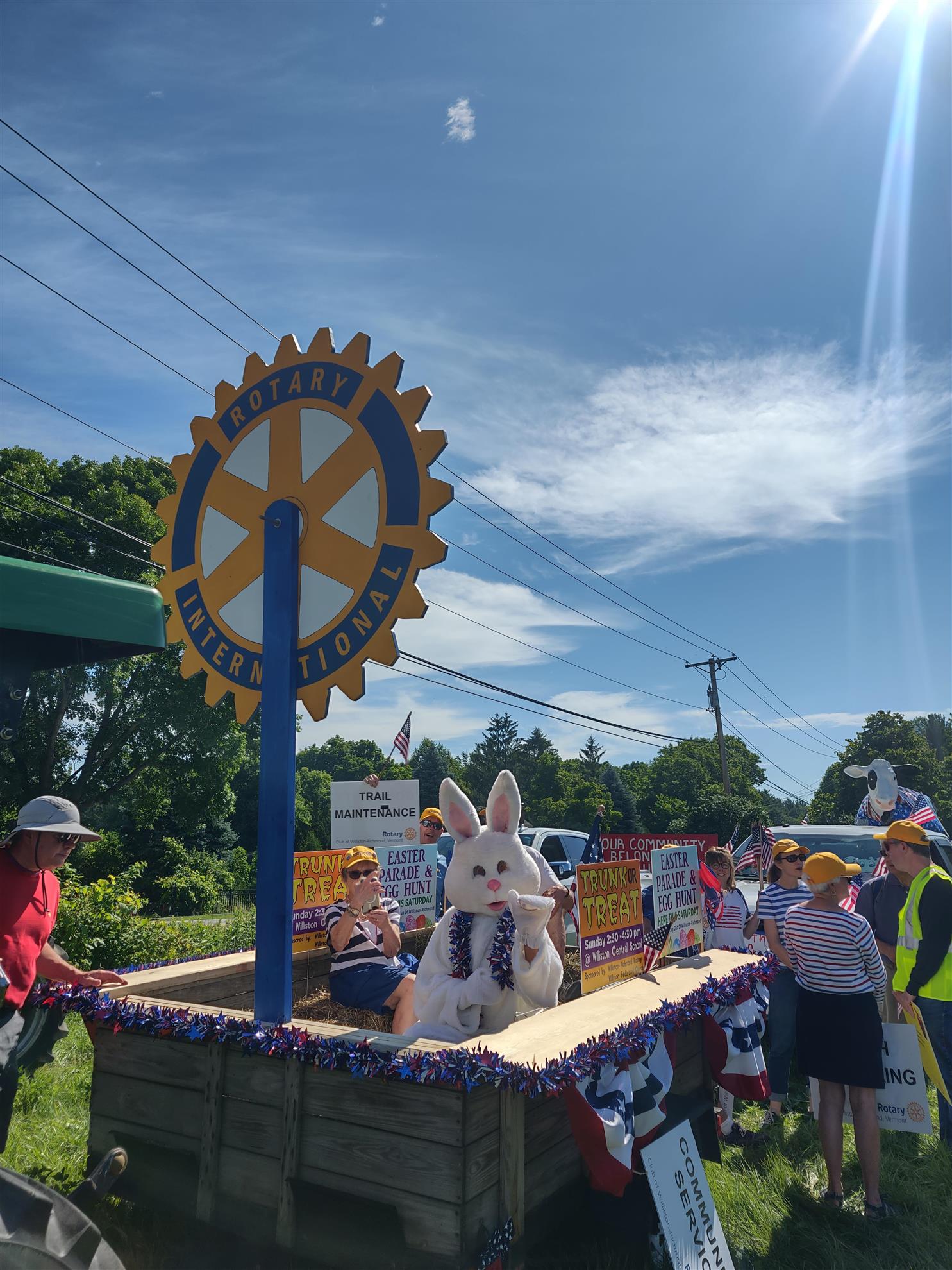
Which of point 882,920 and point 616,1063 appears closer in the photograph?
point 616,1063

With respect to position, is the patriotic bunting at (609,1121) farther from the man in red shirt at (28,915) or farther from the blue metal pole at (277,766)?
the man in red shirt at (28,915)

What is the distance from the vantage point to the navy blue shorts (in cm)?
404

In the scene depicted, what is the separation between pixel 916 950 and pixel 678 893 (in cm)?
127

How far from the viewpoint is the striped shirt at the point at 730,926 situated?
19.0 ft

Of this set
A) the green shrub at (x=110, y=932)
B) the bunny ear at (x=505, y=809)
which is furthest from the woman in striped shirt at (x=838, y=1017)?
the green shrub at (x=110, y=932)

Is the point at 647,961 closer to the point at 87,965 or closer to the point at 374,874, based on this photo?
the point at 374,874

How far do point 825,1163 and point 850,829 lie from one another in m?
4.29

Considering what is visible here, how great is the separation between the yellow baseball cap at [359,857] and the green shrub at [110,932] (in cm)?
303

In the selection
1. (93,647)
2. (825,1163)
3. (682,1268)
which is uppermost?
(93,647)

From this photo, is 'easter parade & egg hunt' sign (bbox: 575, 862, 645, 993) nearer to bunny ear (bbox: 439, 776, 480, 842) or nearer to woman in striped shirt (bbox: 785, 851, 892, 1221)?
bunny ear (bbox: 439, 776, 480, 842)

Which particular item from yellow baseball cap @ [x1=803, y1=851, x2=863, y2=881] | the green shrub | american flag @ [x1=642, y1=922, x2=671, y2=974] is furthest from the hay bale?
the green shrub

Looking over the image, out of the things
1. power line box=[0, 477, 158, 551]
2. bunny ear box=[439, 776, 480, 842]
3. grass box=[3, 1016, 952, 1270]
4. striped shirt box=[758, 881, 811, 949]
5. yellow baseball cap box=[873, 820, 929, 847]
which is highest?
power line box=[0, 477, 158, 551]

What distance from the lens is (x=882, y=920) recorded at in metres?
5.27

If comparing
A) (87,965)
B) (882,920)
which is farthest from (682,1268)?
(87,965)
